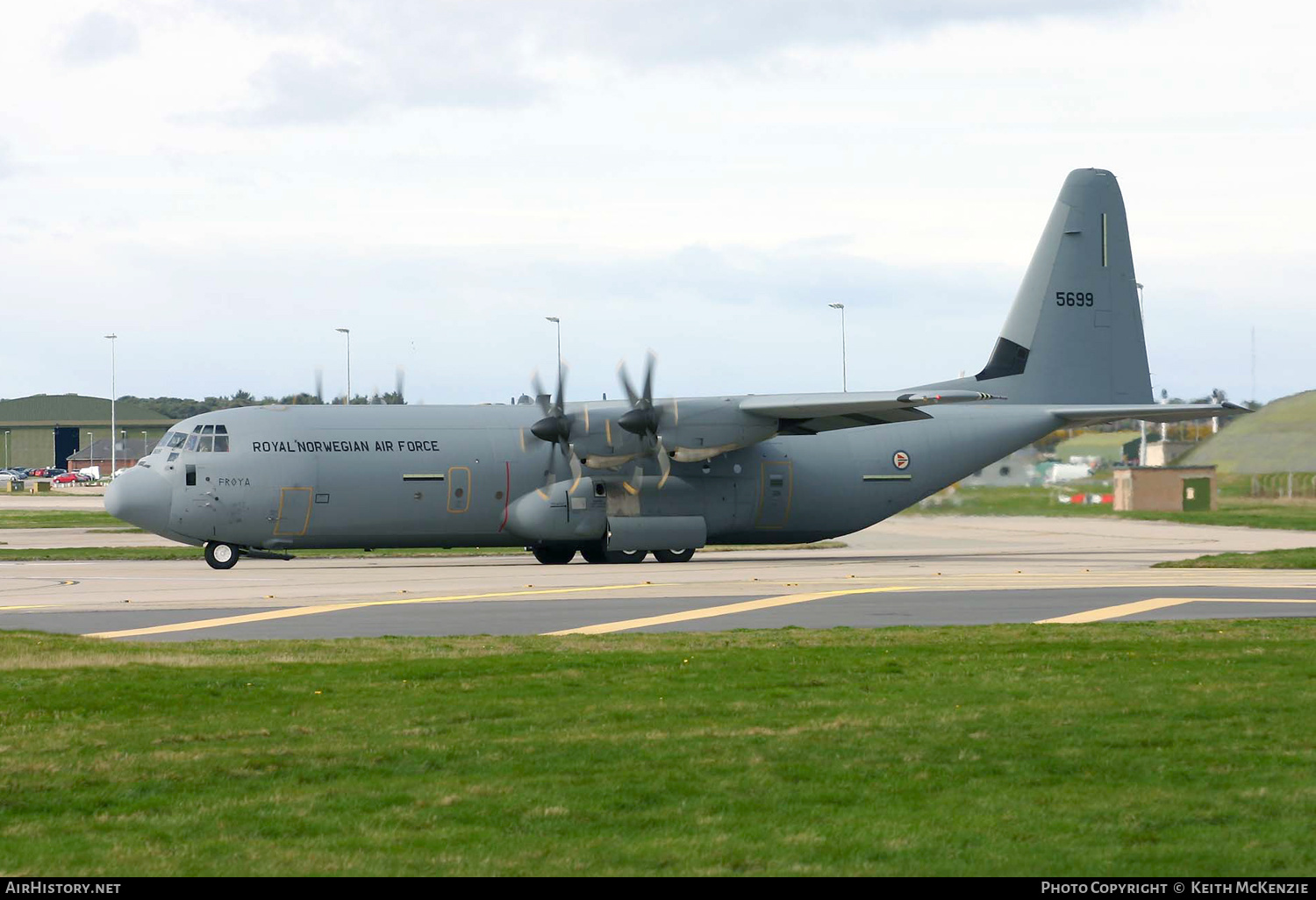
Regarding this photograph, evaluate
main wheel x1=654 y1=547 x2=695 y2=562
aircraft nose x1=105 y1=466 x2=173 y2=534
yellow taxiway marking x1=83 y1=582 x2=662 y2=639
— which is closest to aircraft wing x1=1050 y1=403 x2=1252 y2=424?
main wheel x1=654 y1=547 x2=695 y2=562

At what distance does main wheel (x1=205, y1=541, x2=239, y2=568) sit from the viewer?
34094 millimetres

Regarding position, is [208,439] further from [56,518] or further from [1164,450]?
[1164,450]

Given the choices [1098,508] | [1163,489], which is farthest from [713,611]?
[1163,489]

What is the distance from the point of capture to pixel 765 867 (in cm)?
752

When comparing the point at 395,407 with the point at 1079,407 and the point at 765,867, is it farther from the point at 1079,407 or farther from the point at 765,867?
the point at 765,867

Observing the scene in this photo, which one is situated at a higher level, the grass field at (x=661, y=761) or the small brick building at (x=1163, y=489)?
the small brick building at (x=1163, y=489)

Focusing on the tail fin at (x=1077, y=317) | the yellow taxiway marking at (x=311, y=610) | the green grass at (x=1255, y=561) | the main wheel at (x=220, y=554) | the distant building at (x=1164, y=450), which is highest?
the tail fin at (x=1077, y=317)

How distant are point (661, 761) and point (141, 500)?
26.1m

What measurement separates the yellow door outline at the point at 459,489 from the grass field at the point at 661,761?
59.9 ft

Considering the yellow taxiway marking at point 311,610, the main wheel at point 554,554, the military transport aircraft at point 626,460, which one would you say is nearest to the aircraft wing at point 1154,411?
the military transport aircraft at point 626,460

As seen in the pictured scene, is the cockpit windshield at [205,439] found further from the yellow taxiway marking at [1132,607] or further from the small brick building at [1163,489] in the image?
the small brick building at [1163,489]

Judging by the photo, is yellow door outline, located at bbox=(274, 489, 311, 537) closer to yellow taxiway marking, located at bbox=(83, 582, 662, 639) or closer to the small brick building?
yellow taxiway marking, located at bbox=(83, 582, 662, 639)

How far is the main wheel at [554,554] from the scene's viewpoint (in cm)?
3715
